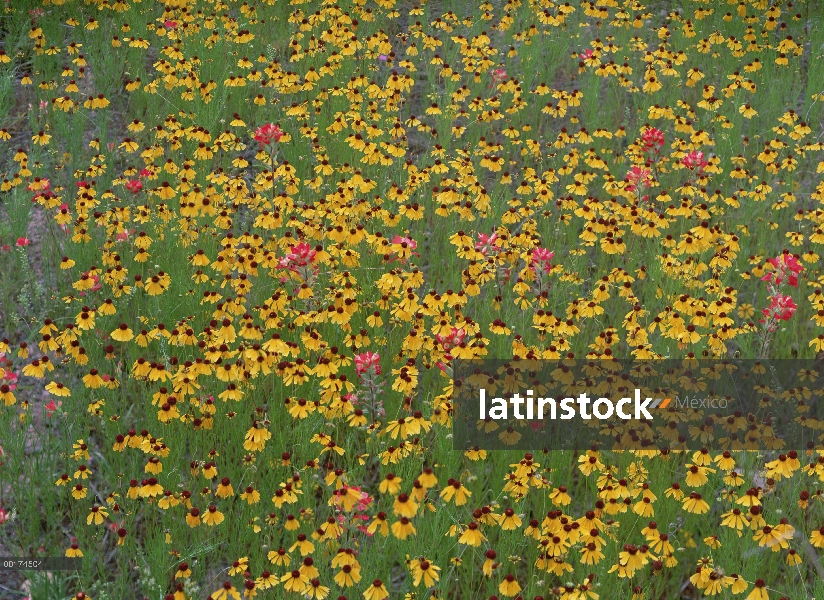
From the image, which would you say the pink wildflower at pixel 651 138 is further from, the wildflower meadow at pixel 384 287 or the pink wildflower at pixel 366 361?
the pink wildflower at pixel 366 361

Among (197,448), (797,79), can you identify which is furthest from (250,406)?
(797,79)

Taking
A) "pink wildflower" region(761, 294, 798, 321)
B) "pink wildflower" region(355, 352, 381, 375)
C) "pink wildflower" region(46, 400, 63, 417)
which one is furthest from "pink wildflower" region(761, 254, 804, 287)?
"pink wildflower" region(46, 400, 63, 417)

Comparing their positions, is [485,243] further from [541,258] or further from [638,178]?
[638,178]

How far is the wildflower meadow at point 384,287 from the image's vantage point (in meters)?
→ 4.90

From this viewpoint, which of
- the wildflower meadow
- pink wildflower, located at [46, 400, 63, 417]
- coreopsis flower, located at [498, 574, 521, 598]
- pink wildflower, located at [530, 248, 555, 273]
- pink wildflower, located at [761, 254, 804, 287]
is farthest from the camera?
pink wildflower, located at [530, 248, 555, 273]

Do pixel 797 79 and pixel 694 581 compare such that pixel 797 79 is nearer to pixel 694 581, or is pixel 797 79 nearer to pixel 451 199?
pixel 451 199

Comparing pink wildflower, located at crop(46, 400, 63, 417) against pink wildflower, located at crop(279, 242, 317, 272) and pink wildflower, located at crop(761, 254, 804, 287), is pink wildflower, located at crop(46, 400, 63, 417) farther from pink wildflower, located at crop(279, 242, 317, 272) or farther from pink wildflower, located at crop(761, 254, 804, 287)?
pink wildflower, located at crop(761, 254, 804, 287)

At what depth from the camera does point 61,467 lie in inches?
225

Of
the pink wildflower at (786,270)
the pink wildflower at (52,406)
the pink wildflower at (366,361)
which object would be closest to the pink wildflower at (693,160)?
the pink wildflower at (786,270)

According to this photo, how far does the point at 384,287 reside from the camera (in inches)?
250

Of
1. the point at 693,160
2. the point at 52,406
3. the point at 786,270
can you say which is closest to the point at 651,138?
the point at 693,160

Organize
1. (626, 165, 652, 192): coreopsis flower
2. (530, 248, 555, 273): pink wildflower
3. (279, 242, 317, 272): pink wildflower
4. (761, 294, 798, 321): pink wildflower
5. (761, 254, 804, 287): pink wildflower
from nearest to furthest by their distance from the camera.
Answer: (761, 294, 798, 321): pink wildflower, (761, 254, 804, 287): pink wildflower, (279, 242, 317, 272): pink wildflower, (530, 248, 555, 273): pink wildflower, (626, 165, 652, 192): coreopsis flower

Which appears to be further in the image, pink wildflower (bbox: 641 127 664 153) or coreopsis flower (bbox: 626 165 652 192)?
pink wildflower (bbox: 641 127 664 153)

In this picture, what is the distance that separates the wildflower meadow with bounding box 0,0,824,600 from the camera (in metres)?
4.90
